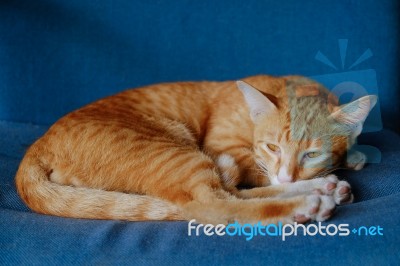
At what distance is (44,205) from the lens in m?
1.66

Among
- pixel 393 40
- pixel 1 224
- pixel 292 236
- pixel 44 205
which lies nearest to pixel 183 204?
pixel 292 236

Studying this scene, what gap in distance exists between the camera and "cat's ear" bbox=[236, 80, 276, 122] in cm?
190

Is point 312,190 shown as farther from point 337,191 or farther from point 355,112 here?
point 355,112

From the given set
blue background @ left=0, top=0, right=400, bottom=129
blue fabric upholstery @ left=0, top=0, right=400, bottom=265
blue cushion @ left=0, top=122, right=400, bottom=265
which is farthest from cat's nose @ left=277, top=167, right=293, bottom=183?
blue background @ left=0, top=0, right=400, bottom=129

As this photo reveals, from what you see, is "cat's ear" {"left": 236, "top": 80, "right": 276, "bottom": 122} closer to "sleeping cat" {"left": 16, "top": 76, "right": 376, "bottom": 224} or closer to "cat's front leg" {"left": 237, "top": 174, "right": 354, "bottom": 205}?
"sleeping cat" {"left": 16, "top": 76, "right": 376, "bottom": 224}

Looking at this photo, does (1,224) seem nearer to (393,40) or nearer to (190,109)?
(190,109)

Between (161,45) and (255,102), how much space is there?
1008 mm

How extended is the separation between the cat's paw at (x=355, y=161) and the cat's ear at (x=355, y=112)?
0.16 m

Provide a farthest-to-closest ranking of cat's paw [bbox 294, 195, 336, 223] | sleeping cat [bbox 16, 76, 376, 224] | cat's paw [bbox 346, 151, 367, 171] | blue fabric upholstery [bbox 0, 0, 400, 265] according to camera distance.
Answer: blue fabric upholstery [bbox 0, 0, 400, 265], cat's paw [bbox 346, 151, 367, 171], sleeping cat [bbox 16, 76, 376, 224], cat's paw [bbox 294, 195, 336, 223]

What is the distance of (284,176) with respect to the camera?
1.77m

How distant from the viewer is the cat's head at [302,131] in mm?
1782

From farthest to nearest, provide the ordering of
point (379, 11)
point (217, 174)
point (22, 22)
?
1. point (22, 22)
2. point (379, 11)
3. point (217, 174)

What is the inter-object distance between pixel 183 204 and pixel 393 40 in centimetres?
167

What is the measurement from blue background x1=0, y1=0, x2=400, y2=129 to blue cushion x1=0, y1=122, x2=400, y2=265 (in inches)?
47.9
